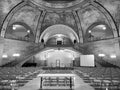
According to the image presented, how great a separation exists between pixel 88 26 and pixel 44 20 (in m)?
9.23

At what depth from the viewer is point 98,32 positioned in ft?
80.6

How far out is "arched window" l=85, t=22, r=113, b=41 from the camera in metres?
22.3

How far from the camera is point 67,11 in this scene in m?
21.6

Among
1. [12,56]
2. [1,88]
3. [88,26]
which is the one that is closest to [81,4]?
[88,26]

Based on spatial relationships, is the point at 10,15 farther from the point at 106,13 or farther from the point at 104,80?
the point at 104,80

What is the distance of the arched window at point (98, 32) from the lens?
2231cm

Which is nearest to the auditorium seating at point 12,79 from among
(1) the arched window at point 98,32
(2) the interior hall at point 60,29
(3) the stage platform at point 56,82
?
(3) the stage platform at point 56,82

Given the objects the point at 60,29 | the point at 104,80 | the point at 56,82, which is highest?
the point at 60,29

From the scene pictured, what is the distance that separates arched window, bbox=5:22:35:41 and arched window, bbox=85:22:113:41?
38.9 ft

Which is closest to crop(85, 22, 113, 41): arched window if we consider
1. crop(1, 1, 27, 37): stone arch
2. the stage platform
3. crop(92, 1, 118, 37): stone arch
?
crop(92, 1, 118, 37): stone arch

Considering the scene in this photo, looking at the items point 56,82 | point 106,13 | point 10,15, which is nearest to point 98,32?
point 106,13

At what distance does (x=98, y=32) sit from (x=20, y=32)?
1709 cm

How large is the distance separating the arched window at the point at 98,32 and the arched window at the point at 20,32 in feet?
38.9

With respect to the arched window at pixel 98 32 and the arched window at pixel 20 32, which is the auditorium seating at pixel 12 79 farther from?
the arched window at pixel 98 32
